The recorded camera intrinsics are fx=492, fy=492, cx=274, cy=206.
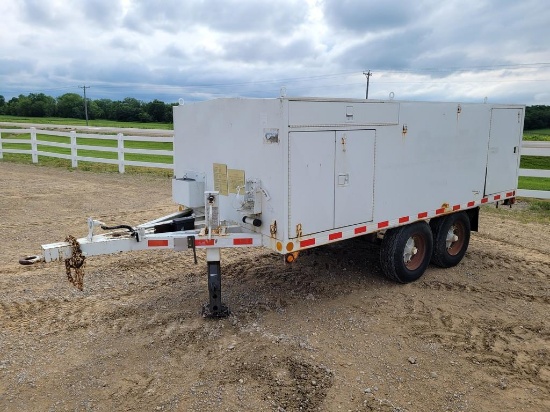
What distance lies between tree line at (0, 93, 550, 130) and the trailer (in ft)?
248

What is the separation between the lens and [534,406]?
396cm

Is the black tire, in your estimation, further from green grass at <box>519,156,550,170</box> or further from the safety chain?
green grass at <box>519,156,550,170</box>

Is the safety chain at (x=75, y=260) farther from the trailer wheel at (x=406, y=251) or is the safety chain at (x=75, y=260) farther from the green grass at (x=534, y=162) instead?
the green grass at (x=534, y=162)

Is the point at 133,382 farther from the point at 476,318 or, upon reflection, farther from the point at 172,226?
the point at 476,318

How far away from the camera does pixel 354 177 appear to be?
5.42m

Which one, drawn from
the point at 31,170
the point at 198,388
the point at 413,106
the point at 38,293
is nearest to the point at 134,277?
the point at 38,293

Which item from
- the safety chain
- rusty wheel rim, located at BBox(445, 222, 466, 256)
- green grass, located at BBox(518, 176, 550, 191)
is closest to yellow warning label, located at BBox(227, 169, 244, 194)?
the safety chain

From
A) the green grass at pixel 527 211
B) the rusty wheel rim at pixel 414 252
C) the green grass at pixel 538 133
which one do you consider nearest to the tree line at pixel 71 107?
the green grass at pixel 538 133

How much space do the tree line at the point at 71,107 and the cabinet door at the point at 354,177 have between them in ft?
270

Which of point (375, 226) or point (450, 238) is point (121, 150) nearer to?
point (450, 238)

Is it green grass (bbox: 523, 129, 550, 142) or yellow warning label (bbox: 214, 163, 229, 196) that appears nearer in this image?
yellow warning label (bbox: 214, 163, 229, 196)

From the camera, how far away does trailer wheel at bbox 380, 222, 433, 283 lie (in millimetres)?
6164

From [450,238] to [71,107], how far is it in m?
106

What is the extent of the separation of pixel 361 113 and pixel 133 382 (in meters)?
3.52
